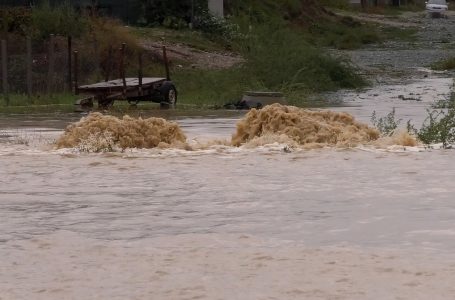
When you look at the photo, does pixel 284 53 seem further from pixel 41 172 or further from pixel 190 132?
pixel 41 172

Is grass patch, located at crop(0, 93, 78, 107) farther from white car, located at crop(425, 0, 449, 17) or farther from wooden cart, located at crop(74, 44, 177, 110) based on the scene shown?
white car, located at crop(425, 0, 449, 17)

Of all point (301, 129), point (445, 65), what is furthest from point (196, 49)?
point (301, 129)

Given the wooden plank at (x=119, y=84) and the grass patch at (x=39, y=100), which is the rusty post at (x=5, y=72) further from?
the wooden plank at (x=119, y=84)

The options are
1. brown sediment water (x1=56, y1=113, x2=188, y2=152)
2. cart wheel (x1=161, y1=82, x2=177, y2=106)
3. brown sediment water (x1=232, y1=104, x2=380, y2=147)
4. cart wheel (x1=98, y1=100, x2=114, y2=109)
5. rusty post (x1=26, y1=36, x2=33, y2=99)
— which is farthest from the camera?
cart wheel (x1=161, y1=82, x2=177, y2=106)

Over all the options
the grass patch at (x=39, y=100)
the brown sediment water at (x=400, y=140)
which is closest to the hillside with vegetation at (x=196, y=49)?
the grass patch at (x=39, y=100)

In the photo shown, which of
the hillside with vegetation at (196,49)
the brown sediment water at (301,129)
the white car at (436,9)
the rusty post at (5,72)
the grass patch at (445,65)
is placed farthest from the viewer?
the white car at (436,9)

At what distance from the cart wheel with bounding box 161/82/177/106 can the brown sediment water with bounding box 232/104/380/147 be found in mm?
8663

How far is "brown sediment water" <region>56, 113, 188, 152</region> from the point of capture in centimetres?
2072

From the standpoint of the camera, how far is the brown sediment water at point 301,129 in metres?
21.4

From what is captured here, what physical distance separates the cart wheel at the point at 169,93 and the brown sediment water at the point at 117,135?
9.26 meters

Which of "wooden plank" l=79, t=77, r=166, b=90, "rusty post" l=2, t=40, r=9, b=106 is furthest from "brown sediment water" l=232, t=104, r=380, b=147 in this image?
"rusty post" l=2, t=40, r=9, b=106

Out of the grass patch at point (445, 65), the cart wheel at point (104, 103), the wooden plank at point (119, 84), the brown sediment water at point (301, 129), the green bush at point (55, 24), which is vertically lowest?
the grass patch at point (445, 65)

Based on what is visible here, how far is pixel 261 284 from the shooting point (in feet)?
33.3

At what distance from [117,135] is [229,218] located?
7645 mm
